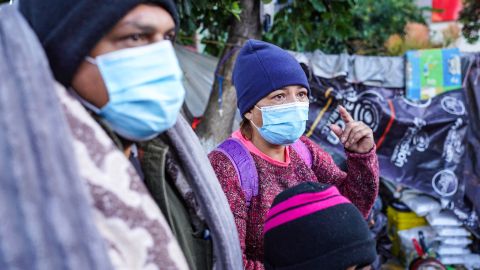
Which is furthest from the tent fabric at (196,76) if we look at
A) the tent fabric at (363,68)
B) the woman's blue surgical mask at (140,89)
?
the woman's blue surgical mask at (140,89)

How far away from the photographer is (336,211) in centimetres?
135

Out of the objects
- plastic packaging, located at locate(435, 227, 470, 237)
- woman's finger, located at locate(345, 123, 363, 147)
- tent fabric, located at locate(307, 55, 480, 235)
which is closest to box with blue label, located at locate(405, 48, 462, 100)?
tent fabric, located at locate(307, 55, 480, 235)

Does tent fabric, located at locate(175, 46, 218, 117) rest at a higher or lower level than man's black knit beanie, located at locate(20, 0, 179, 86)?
lower

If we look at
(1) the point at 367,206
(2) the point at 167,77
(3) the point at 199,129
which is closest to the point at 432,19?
(3) the point at 199,129

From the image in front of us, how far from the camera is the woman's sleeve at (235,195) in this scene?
5.52 ft

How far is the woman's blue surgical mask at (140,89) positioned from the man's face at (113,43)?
0.05 ft

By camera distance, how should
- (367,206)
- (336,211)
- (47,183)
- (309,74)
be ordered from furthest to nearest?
1. (309,74)
2. (367,206)
3. (336,211)
4. (47,183)

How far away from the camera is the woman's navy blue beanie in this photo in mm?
1987

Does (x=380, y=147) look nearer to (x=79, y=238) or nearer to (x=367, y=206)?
(x=367, y=206)

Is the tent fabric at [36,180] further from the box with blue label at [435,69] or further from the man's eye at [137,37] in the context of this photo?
the box with blue label at [435,69]

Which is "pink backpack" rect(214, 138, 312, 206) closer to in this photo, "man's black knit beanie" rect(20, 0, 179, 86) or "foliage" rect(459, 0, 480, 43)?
"man's black knit beanie" rect(20, 0, 179, 86)

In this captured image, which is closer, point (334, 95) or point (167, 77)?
point (167, 77)

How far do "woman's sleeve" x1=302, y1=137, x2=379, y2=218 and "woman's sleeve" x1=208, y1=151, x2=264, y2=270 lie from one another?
43 centimetres

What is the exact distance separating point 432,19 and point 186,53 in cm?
815
